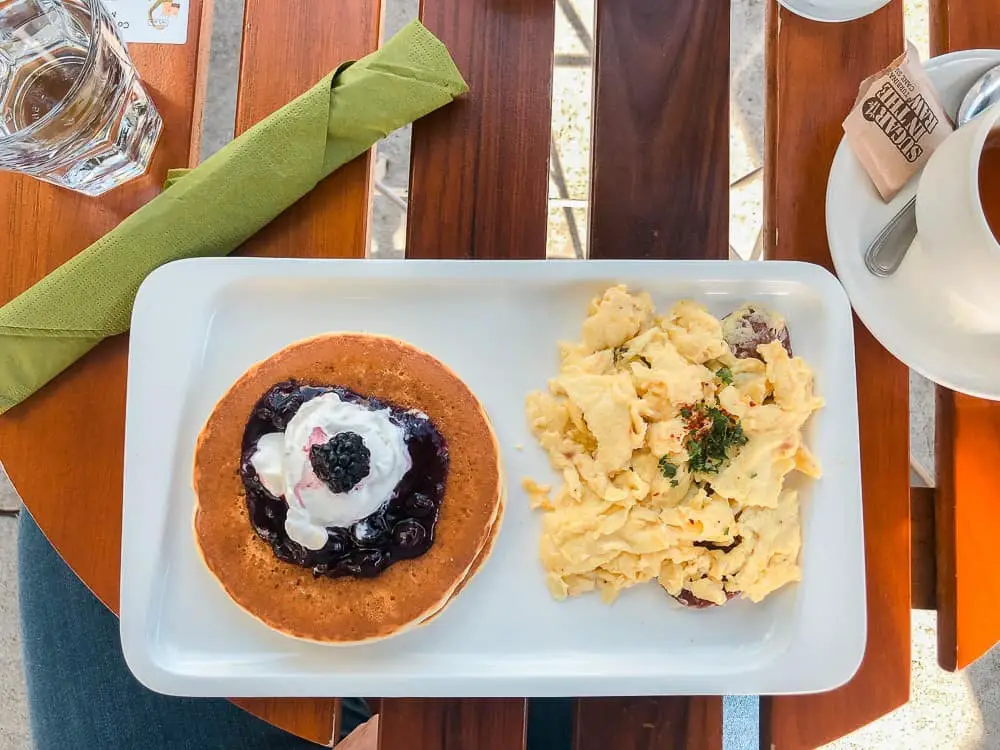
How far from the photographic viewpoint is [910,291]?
3.77ft

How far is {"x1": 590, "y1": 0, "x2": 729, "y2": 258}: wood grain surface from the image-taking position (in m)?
1.30

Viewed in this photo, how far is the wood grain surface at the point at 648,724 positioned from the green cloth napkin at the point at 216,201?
1.02 metres

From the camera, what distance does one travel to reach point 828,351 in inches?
49.3

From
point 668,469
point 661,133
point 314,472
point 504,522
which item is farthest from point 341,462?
point 661,133

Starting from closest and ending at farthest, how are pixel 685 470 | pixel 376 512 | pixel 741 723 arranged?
pixel 376 512 → pixel 685 470 → pixel 741 723

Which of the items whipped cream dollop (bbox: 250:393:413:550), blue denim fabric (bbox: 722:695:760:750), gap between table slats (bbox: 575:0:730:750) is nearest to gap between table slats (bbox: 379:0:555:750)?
gap between table slats (bbox: 575:0:730:750)

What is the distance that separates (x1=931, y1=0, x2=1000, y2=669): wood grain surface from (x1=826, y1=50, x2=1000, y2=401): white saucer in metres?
0.15

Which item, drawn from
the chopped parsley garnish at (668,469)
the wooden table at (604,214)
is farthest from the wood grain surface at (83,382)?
the chopped parsley garnish at (668,469)

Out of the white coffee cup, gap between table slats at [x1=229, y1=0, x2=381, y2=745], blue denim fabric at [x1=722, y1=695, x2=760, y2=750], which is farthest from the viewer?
blue denim fabric at [x1=722, y1=695, x2=760, y2=750]

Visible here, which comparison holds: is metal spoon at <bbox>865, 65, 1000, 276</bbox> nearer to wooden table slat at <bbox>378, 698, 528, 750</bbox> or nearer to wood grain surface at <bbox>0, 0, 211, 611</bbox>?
wooden table slat at <bbox>378, 698, 528, 750</bbox>

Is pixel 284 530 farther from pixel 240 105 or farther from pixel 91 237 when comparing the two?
pixel 240 105

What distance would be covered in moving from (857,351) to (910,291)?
0.16 metres

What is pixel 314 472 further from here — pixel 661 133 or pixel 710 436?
pixel 661 133

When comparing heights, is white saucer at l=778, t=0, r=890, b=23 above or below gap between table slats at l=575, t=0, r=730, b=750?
above
